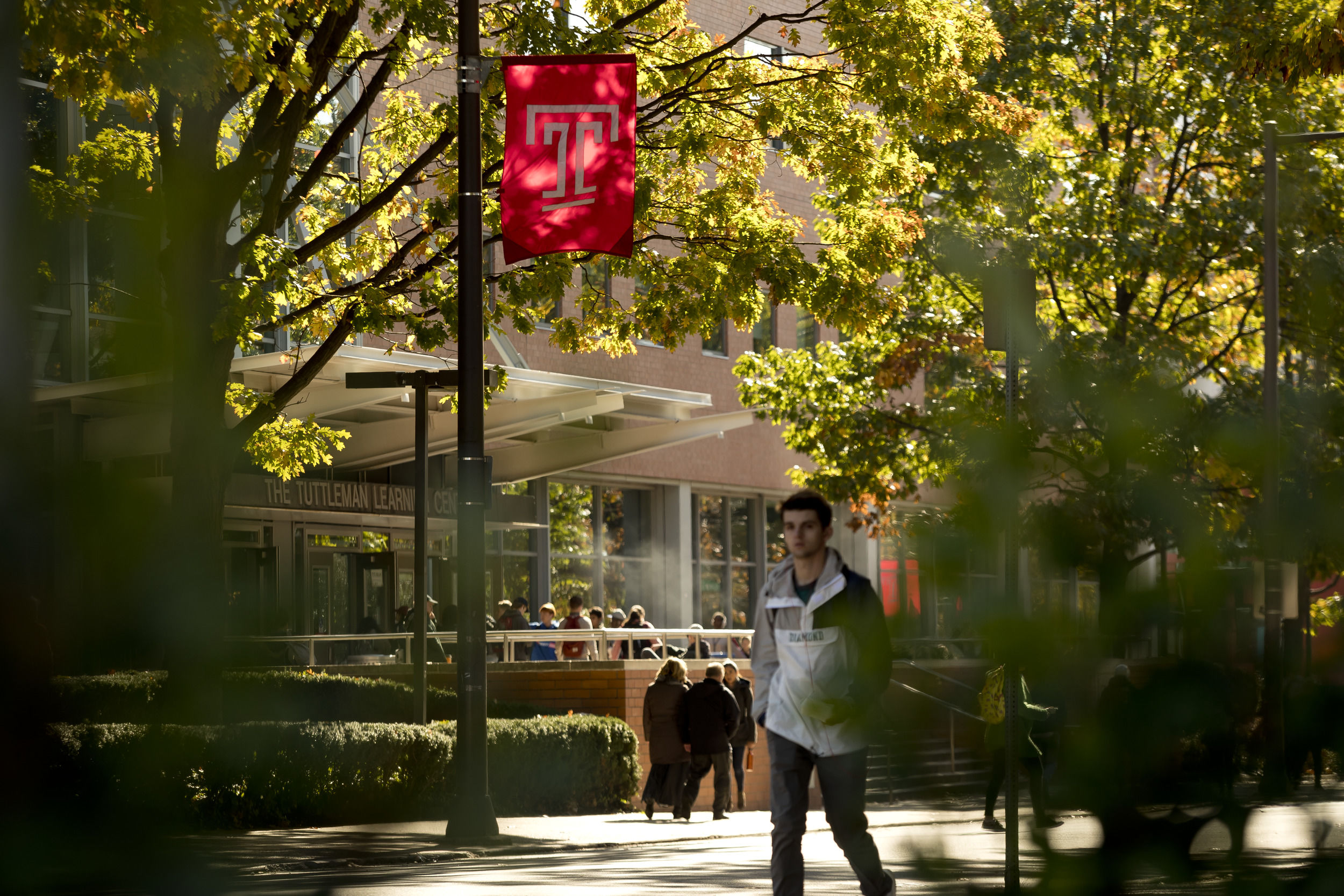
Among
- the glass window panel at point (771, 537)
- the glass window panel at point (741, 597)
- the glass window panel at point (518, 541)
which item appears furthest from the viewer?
the glass window panel at point (771, 537)

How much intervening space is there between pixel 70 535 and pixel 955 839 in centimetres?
96

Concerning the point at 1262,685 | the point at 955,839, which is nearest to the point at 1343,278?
the point at 1262,685

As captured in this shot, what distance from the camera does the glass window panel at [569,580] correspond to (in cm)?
3048

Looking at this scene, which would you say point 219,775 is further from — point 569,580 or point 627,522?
point 627,522

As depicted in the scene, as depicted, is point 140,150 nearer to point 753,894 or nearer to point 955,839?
point 955,839

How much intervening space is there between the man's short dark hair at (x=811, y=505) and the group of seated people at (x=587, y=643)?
14663 millimetres

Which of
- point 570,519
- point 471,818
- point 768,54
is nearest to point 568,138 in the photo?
point 471,818

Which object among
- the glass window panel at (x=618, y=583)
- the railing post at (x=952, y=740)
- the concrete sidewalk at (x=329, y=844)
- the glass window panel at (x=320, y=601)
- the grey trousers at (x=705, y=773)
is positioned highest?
the glass window panel at (x=320, y=601)

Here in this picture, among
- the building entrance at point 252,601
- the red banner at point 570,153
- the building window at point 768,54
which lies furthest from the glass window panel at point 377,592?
the building entrance at point 252,601

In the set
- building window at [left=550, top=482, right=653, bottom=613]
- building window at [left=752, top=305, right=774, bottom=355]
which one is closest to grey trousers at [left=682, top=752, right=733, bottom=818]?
building window at [left=550, top=482, right=653, bottom=613]

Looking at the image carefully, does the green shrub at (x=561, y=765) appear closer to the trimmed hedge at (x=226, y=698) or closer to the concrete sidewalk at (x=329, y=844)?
the concrete sidewalk at (x=329, y=844)

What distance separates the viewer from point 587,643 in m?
22.3

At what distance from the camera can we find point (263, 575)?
1401 millimetres

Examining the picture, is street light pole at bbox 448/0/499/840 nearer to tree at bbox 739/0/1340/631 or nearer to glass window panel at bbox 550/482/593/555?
tree at bbox 739/0/1340/631
